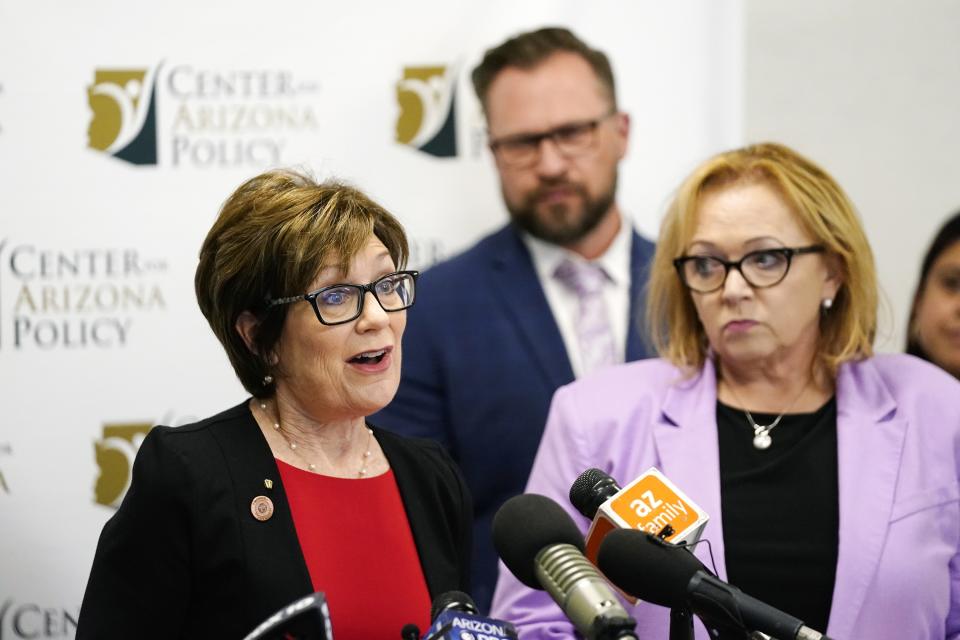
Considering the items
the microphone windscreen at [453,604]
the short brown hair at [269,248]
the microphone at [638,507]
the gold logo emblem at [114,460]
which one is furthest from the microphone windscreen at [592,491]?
the gold logo emblem at [114,460]

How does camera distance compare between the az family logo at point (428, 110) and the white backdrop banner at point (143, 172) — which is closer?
the white backdrop banner at point (143, 172)

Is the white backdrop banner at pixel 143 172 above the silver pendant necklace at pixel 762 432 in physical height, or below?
above

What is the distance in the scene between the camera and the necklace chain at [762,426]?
95.2 inches

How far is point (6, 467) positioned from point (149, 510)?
1.38m

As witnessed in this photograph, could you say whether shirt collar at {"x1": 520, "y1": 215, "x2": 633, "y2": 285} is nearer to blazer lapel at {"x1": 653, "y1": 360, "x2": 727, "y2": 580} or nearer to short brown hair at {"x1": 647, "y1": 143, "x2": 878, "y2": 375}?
short brown hair at {"x1": 647, "y1": 143, "x2": 878, "y2": 375}

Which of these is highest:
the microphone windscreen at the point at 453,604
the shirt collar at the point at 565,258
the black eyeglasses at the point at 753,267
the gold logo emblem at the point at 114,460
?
the black eyeglasses at the point at 753,267

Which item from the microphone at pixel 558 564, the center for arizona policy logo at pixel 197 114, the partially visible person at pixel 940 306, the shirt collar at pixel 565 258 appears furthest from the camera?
the shirt collar at pixel 565 258

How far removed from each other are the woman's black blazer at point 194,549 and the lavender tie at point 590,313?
1.55 meters

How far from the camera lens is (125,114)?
10.3 feet

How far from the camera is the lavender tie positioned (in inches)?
132

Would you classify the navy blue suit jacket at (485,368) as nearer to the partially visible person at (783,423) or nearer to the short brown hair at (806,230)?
the short brown hair at (806,230)

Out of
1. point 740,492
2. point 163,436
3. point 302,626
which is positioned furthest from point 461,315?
point 302,626

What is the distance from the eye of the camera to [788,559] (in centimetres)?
226

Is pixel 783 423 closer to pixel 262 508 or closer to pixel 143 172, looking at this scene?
pixel 262 508
